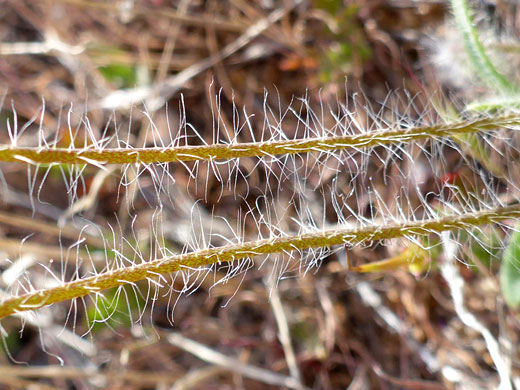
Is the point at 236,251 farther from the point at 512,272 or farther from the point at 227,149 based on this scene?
the point at 512,272

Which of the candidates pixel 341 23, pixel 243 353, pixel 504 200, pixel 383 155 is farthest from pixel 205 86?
pixel 504 200

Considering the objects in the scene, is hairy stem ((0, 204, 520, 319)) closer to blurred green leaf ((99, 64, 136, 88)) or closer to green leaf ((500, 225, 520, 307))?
green leaf ((500, 225, 520, 307))

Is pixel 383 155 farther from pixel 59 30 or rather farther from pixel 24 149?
pixel 59 30

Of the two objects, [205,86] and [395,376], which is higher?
[205,86]

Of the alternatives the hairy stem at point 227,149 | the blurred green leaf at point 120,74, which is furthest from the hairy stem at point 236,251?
the blurred green leaf at point 120,74

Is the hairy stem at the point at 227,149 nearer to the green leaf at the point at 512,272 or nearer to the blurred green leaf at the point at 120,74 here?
the green leaf at the point at 512,272
